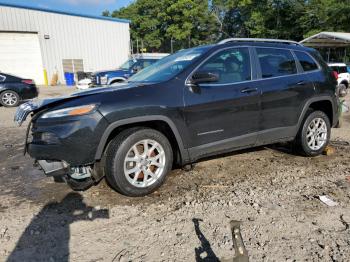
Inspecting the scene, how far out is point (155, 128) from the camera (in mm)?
4109

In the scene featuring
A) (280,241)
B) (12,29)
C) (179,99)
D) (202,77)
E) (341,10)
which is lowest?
(280,241)

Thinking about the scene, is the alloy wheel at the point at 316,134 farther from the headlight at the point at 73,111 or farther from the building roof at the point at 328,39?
the building roof at the point at 328,39

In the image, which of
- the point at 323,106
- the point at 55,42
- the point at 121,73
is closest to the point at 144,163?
the point at 323,106

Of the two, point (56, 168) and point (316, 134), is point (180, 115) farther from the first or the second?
point (316, 134)

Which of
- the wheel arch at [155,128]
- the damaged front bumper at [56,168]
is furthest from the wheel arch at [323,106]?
the damaged front bumper at [56,168]

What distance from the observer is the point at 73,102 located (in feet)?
11.8

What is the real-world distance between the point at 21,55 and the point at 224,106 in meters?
22.6

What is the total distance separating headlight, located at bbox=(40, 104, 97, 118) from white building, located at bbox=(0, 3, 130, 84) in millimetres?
21998

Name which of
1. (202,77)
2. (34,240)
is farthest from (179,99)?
(34,240)

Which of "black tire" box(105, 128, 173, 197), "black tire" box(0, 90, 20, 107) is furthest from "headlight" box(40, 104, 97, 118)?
"black tire" box(0, 90, 20, 107)

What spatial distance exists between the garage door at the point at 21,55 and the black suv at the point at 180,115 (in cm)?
2132

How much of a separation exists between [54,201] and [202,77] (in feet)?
7.53

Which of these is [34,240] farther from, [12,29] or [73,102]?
[12,29]

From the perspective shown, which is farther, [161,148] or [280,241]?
[161,148]
